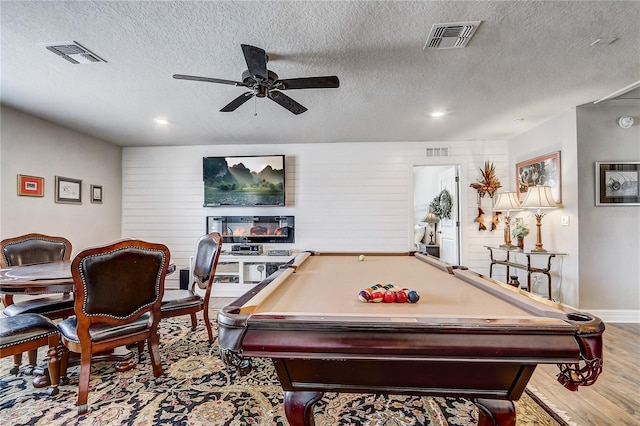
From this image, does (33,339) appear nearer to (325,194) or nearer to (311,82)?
(311,82)

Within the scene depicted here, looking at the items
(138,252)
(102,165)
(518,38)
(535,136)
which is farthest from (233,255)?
(535,136)

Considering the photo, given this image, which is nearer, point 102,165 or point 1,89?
point 1,89

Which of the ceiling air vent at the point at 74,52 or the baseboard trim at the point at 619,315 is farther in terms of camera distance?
the baseboard trim at the point at 619,315

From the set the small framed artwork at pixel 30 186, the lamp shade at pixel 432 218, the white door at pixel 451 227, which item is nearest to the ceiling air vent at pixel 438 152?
the white door at pixel 451 227

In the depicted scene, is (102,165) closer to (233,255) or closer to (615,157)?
(233,255)

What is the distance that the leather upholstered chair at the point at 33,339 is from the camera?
1.85 meters

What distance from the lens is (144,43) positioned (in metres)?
2.22

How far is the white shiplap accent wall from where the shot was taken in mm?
5020

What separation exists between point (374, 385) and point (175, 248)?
16.1 ft

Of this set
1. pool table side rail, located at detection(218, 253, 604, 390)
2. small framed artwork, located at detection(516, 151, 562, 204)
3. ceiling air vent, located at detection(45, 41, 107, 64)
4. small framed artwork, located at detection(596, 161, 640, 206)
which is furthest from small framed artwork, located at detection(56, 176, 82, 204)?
small framed artwork, located at detection(596, 161, 640, 206)

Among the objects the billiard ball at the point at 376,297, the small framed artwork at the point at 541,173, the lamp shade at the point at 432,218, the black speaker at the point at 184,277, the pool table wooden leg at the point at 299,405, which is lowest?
the black speaker at the point at 184,277

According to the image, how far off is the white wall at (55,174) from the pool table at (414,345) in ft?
12.8

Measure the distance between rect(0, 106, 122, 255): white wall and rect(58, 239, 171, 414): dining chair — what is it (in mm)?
2520

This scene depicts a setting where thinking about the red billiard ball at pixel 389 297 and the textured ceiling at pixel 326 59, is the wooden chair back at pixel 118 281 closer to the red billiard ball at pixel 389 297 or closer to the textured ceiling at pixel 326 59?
the textured ceiling at pixel 326 59
